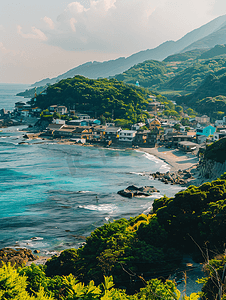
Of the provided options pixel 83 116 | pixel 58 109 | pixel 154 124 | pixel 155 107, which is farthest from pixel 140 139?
pixel 155 107

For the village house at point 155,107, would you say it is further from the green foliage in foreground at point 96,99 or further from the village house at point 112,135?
the village house at point 112,135

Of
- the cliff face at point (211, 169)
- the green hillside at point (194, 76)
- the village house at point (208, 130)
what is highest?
the green hillside at point (194, 76)

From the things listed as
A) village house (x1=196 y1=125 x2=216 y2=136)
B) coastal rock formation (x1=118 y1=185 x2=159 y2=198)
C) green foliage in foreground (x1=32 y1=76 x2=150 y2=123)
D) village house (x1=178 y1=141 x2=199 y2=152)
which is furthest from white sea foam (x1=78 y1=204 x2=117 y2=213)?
green foliage in foreground (x1=32 y1=76 x2=150 y2=123)

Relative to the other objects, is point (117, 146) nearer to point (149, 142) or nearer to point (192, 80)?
point (149, 142)

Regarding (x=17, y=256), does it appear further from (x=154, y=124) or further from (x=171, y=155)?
(x=154, y=124)

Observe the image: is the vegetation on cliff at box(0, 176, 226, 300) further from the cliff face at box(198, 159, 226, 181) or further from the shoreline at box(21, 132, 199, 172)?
the shoreline at box(21, 132, 199, 172)

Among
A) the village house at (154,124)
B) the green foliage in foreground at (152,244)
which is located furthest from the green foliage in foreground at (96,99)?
the green foliage in foreground at (152,244)
